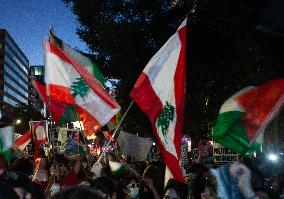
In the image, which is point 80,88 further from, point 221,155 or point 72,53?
point 221,155

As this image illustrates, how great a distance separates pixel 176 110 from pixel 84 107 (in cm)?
180

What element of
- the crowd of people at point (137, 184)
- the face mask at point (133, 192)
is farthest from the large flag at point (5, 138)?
the face mask at point (133, 192)

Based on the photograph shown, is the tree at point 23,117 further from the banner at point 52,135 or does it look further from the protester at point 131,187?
the protester at point 131,187

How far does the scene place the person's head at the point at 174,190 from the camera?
6246mm

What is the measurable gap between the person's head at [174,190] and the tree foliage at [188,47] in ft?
25.1

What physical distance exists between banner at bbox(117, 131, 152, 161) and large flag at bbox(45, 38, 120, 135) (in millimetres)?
2539

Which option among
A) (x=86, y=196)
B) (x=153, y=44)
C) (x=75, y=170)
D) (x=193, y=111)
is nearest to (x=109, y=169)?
(x=75, y=170)

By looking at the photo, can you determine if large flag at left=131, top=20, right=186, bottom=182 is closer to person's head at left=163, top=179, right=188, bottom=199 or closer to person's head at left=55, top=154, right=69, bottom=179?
person's head at left=163, top=179, right=188, bottom=199

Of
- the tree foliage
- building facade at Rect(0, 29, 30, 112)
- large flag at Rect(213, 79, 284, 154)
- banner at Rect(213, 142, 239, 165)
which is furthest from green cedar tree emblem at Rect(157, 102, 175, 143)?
building facade at Rect(0, 29, 30, 112)

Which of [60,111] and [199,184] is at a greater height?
[60,111]

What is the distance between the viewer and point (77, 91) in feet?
26.3

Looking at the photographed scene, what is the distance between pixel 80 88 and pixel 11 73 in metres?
133

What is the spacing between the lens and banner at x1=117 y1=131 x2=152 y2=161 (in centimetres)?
1039

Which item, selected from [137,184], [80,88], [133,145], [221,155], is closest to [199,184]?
[137,184]
